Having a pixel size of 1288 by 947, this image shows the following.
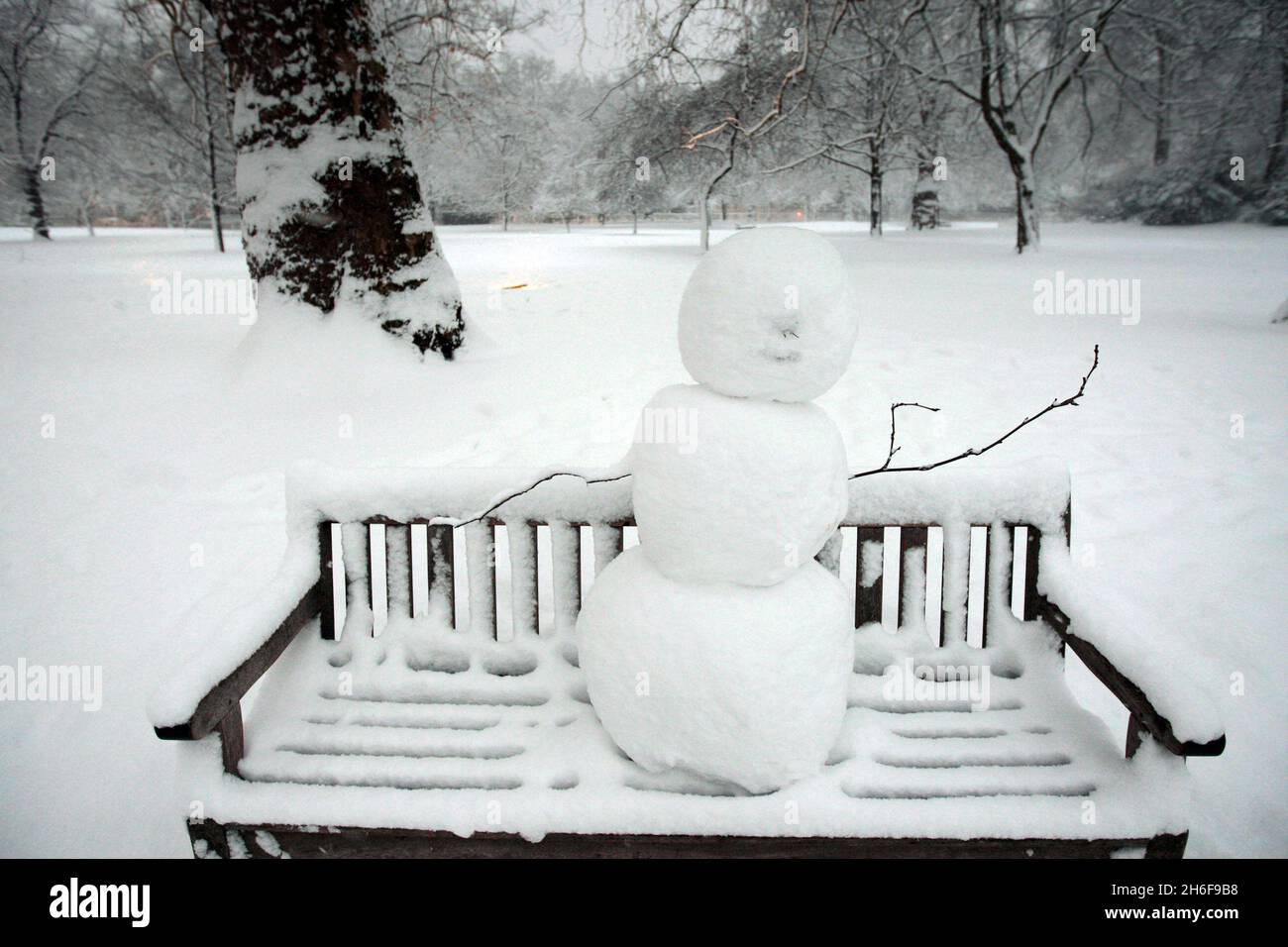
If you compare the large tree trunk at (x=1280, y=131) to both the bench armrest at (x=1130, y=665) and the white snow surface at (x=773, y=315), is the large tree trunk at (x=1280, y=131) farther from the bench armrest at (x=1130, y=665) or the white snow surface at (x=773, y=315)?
the white snow surface at (x=773, y=315)

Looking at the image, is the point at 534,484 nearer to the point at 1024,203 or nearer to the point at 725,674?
the point at 725,674

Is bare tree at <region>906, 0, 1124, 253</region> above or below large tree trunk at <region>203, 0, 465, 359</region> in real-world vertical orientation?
above

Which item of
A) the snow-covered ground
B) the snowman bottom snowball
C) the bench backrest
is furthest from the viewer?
the snow-covered ground

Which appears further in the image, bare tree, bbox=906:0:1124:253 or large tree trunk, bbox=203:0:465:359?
bare tree, bbox=906:0:1124:253

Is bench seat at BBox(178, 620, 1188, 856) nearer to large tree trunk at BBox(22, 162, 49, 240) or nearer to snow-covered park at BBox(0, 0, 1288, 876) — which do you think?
snow-covered park at BBox(0, 0, 1288, 876)

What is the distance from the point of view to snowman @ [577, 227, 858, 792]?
71.4 inches

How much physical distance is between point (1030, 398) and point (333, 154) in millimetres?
5918

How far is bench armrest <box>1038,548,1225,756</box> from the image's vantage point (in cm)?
175

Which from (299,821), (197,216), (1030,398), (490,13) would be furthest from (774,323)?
(197,216)

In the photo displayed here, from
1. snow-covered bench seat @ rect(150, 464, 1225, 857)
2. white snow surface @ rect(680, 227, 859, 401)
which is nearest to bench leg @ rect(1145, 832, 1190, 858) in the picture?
snow-covered bench seat @ rect(150, 464, 1225, 857)

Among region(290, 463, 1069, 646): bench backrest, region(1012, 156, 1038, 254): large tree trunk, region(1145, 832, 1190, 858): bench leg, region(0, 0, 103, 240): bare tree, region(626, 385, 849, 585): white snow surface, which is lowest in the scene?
region(1145, 832, 1190, 858): bench leg

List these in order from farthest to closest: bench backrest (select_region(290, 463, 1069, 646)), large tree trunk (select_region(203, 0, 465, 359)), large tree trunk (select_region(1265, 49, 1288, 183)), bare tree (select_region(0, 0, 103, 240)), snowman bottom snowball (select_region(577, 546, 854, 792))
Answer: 1. bare tree (select_region(0, 0, 103, 240))
2. large tree trunk (select_region(1265, 49, 1288, 183))
3. large tree trunk (select_region(203, 0, 465, 359))
4. bench backrest (select_region(290, 463, 1069, 646))
5. snowman bottom snowball (select_region(577, 546, 854, 792))

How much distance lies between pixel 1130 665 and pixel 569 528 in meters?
1.63

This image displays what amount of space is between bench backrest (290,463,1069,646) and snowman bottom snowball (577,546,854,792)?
0.55m
